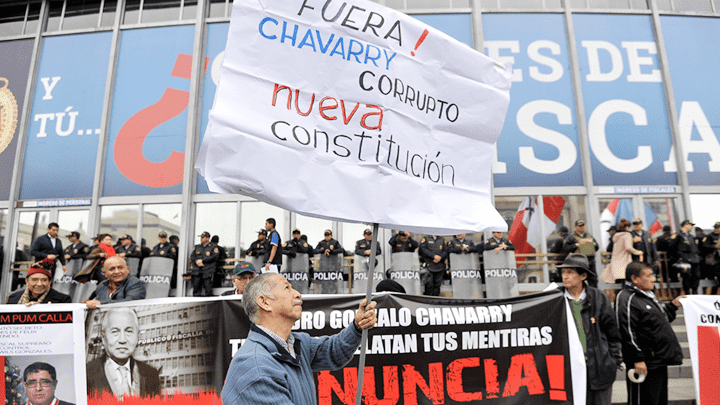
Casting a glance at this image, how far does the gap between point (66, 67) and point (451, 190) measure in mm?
16463

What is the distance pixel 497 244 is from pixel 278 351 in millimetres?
9497

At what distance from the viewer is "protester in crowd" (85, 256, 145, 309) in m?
4.52

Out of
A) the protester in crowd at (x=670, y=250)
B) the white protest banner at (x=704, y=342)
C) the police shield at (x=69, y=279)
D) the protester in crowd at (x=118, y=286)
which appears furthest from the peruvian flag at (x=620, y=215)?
the police shield at (x=69, y=279)

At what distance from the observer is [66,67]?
49.4 ft

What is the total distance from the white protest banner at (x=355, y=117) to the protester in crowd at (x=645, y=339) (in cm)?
248

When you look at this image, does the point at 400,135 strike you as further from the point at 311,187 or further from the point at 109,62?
the point at 109,62

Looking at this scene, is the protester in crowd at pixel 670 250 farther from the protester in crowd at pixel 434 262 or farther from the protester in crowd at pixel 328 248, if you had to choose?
the protester in crowd at pixel 328 248

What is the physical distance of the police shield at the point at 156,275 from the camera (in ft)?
39.7

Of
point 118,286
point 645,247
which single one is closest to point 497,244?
point 645,247

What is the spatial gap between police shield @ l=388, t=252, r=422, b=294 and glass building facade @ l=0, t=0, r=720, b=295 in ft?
7.35

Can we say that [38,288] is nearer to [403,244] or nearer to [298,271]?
[298,271]

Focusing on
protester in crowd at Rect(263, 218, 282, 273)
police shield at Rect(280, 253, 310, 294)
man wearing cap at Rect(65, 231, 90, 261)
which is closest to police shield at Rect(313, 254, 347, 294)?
police shield at Rect(280, 253, 310, 294)

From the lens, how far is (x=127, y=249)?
12.0m

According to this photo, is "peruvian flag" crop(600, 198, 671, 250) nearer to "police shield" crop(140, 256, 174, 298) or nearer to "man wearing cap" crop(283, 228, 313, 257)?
"man wearing cap" crop(283, 228, 313, 257)
